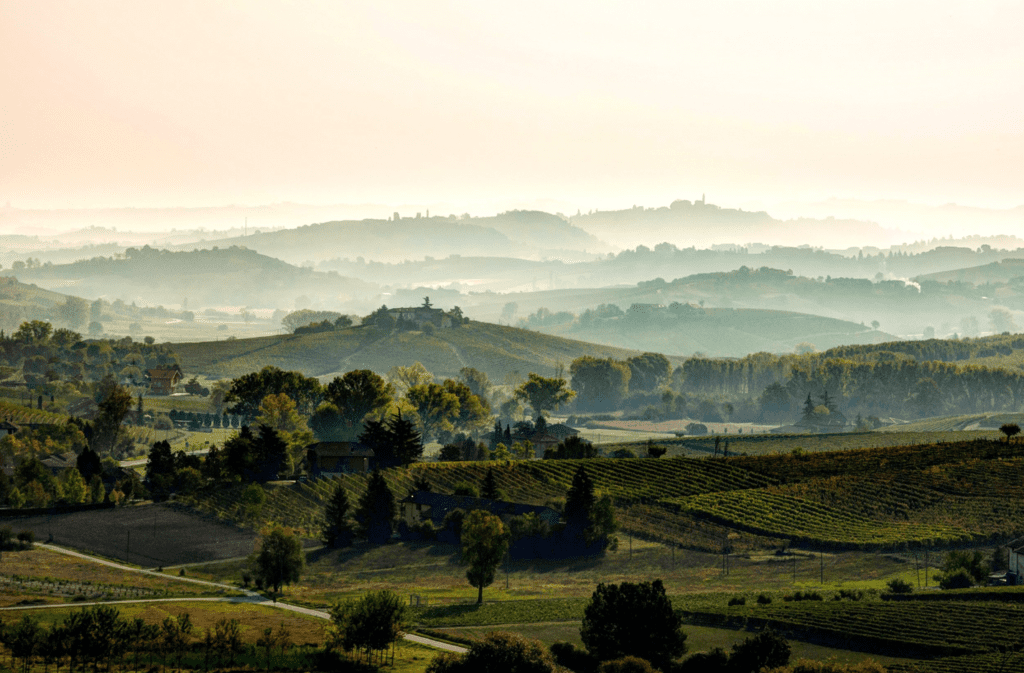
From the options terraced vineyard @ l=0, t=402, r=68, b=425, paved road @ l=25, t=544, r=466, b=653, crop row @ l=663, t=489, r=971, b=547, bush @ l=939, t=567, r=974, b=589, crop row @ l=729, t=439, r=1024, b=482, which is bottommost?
paved road @ l=25, t=544, r=466, b=653

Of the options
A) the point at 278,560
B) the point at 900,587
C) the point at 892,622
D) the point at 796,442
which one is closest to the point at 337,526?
the point at 278,560

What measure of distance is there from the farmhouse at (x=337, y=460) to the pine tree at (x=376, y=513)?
21.0 meters

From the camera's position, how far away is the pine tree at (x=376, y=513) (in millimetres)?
88688

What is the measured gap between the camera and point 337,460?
370 feet

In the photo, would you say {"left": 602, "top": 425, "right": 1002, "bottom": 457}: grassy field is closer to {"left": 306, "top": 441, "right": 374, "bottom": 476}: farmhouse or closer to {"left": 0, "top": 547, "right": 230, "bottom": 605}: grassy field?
{"left": 306, "top": 441, "right": 374, "bottom": 476}: farmhouse

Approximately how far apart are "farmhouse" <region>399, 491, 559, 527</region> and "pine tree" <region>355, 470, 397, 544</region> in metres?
2.37

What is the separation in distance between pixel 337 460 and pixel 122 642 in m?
58.2

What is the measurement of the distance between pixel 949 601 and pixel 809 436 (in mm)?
104009

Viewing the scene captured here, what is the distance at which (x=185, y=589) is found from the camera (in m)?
71.0

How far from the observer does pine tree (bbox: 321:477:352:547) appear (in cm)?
8631

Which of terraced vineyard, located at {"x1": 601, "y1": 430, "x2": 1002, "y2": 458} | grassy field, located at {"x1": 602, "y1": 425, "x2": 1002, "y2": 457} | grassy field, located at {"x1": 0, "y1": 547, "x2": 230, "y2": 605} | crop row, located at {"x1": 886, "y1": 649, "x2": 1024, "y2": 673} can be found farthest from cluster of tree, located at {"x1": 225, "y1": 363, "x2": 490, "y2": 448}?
crop row, located at {"x1": 886, "y1": 649, "x2": 1024, "y2": 673}

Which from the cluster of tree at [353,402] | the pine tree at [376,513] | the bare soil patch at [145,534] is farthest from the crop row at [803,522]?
the cluster of tree at [353,402]

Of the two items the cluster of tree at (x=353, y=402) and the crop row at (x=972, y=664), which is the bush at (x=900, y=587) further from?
the cluster of tree at (x=353, y=402)

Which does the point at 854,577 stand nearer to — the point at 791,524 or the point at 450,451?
the point at 791,524
